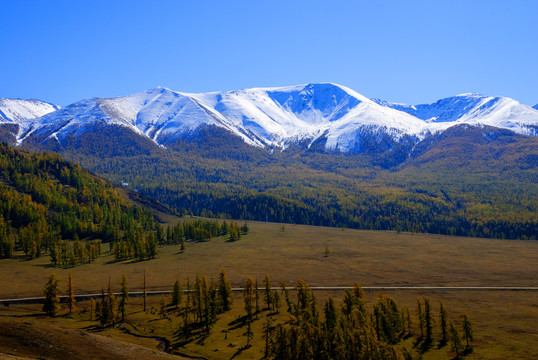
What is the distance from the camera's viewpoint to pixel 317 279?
5468 inches

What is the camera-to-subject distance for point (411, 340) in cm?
8406

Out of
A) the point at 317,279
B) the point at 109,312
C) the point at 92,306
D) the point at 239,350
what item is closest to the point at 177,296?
the point at 109,312

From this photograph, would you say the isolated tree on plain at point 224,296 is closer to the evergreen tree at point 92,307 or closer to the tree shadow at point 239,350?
the tree shadow at point 239,350

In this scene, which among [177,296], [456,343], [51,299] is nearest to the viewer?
[456,343]

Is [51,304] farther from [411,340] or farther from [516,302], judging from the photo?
[516,302]

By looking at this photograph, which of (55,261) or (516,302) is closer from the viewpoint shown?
(516,302)

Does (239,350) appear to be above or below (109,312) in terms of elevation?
below

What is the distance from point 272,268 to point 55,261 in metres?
88.1

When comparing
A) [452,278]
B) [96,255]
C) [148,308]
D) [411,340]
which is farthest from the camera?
[96,255]

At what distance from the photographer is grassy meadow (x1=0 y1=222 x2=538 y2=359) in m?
83.7

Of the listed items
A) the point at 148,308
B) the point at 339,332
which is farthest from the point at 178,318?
the point at 339,332

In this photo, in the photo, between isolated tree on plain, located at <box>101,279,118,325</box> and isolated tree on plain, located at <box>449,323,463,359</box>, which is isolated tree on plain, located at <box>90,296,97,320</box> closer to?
isolated tree on plain, located at <box>101,279,118,325</box>

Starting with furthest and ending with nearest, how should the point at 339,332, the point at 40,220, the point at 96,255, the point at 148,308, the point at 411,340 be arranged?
the point at 40,220, the point at 96,255, the point at 148,308, the point at 411,340, the point at 339,332

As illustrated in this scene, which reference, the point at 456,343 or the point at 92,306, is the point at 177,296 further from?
the point at 456,343
